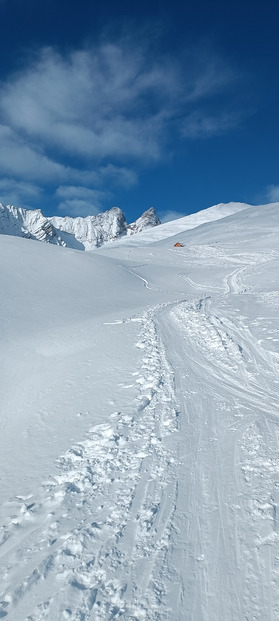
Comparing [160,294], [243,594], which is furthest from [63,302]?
[243,594]

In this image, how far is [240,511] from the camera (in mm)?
3258

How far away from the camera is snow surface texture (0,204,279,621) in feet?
8.69

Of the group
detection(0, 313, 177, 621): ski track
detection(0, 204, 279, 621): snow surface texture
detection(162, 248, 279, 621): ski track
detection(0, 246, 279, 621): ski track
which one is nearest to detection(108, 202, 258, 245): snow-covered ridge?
detection(0, 204, 279, 621): snow surface texture

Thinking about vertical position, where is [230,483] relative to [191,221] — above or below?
below

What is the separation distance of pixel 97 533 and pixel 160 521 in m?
0.57

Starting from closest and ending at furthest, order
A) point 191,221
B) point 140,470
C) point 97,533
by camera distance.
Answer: point 97,533
point 140,470
point 191,221

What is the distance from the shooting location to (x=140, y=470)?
12.8 ft

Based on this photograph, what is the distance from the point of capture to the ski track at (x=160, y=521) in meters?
2.58

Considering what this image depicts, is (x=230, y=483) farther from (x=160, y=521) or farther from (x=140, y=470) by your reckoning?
(x=140, y=470)

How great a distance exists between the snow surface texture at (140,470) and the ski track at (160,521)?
0.01 metres

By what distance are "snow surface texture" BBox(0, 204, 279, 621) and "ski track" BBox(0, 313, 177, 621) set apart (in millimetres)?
11

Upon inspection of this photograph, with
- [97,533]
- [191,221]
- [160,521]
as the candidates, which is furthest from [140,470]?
[191,221]

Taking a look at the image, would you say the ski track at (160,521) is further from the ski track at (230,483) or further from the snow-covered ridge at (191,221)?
the snow-covered ridge at (191,221)

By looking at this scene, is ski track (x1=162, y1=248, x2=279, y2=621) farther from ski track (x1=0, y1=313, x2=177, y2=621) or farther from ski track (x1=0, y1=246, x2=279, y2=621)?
ski track (x1=0, y1=313, x2=177, y2=621)
